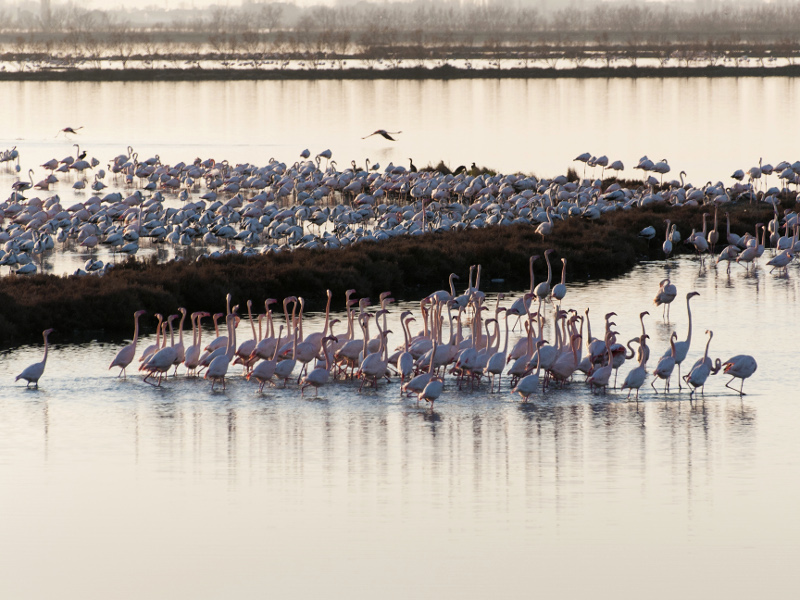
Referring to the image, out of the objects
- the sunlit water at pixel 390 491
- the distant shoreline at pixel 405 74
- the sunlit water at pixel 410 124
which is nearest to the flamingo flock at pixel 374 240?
the sunlit water at pixel 390 491

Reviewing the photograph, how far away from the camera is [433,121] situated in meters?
64.9

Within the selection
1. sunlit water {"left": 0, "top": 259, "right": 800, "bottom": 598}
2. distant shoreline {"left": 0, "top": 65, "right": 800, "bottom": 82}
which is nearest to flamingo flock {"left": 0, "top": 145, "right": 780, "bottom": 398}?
sunlit water {"left": 0, "top": 259, "right": 800, "bottom": 598}

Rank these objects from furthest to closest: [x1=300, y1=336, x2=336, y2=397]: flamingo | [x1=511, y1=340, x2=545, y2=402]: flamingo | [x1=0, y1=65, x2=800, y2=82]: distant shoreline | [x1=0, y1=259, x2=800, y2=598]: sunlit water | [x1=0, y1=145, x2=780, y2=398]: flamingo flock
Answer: [x1=0, y1=65, x2=800, y2=82]: distant shoreline
[x1=0, y1=145, x2=780, y2=398]: flamingo flock
[x1=300, y1=336, x2=336, y2=397]: flamingo
[x1=511, y1=340, x2=545, y2=402]: flamingo
[x1=0, y1=259, x2=800, y2=598]: sunlit water

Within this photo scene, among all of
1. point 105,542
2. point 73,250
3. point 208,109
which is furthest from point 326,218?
point 208,109

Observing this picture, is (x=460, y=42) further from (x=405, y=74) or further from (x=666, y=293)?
(x=666, y=293)

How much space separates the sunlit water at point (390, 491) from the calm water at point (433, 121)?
2829 centimetres

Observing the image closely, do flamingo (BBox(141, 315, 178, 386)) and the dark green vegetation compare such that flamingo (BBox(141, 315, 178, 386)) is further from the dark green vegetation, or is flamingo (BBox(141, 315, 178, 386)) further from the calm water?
the calm water

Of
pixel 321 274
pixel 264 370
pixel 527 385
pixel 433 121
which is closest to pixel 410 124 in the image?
pixel 433 121

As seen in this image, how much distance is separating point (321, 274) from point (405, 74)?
8164 cm

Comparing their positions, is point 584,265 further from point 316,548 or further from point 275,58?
point 275,58

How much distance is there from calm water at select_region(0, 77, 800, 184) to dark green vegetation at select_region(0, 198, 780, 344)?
1569cm

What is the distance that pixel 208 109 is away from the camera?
74.3m

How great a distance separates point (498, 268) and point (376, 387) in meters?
9.54

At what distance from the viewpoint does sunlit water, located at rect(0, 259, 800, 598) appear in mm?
9516
